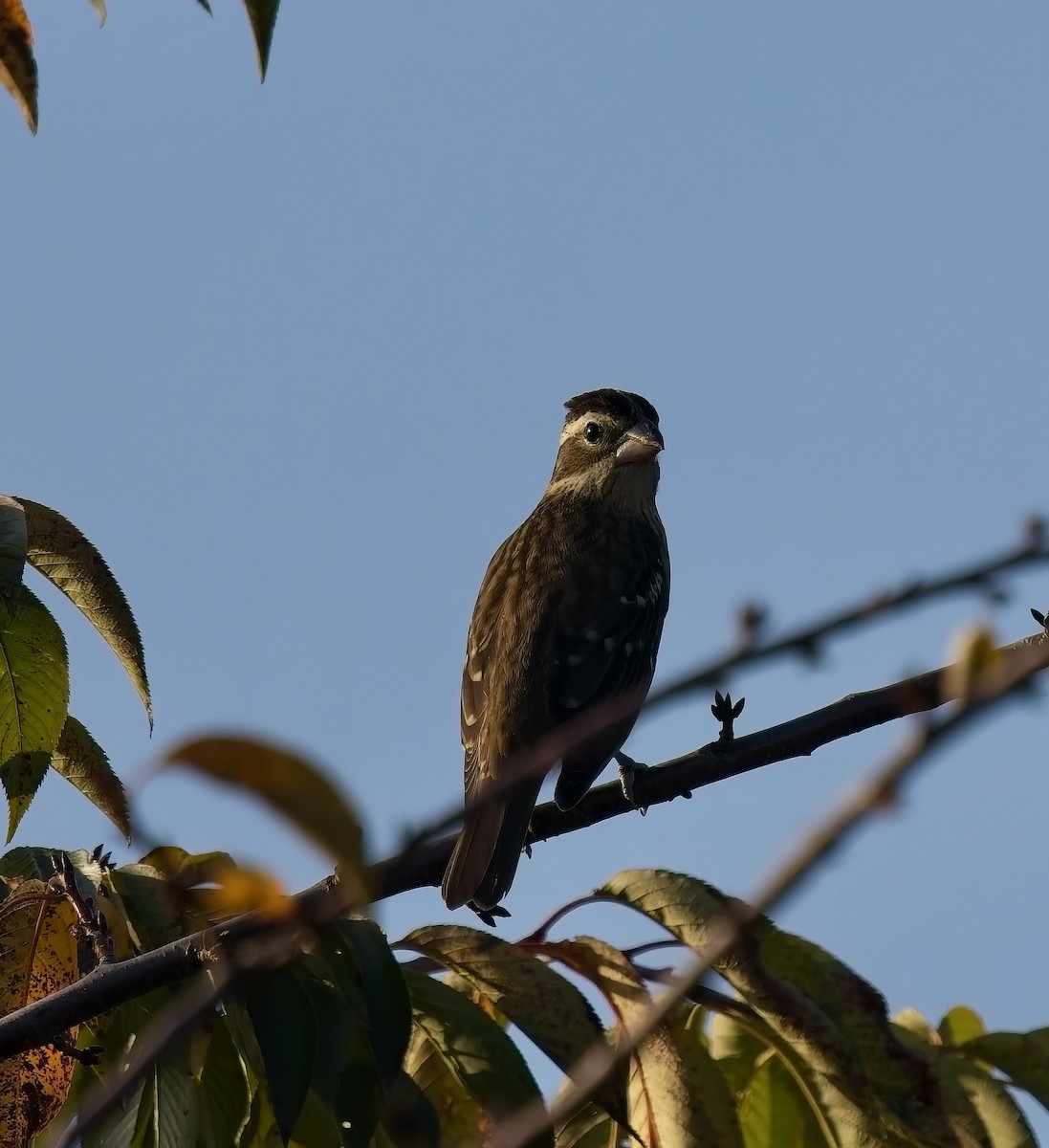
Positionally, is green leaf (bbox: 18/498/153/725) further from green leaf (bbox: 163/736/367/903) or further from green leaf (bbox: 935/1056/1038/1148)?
green leaf (bbox: 163/736/367/903)

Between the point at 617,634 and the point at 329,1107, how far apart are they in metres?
4.55

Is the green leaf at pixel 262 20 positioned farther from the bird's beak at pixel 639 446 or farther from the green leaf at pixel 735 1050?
the bird's beak at pixel 639 446

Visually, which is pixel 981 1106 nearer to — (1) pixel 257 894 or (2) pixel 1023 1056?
(2) pixel 1023 1056

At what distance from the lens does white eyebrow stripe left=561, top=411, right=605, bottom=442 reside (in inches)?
367

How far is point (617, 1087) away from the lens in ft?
9.47

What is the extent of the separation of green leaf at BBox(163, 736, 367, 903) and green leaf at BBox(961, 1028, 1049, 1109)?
8.87 feet

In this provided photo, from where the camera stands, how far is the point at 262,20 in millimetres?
2613

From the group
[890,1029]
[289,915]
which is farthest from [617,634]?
[289,915]

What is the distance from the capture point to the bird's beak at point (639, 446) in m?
8.73

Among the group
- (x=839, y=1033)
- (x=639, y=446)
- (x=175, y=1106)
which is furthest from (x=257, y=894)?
(x=639, y=446)

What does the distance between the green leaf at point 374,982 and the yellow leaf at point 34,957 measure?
0.61 m

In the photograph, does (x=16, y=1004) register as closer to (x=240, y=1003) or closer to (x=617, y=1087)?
(x=240, y=1003)

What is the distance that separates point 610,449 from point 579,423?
0.58 m

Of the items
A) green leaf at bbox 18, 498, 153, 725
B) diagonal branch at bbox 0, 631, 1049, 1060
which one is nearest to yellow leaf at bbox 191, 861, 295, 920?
diagonal branch at bbox 0, 631, 1049, 1060
